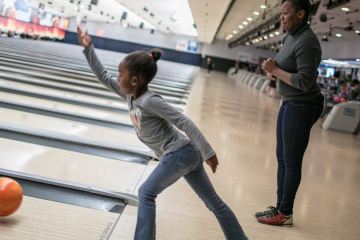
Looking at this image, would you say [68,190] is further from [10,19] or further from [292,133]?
[10,19]

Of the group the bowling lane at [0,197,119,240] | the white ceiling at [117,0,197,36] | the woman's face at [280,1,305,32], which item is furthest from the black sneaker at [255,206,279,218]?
the white ceiling at [117,0,197,36]

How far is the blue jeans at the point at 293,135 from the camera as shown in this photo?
3080 mm

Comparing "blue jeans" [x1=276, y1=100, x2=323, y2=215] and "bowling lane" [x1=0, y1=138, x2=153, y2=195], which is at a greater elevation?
"blue jeans" [x1=276, y1=100, x2=323, y2=215]

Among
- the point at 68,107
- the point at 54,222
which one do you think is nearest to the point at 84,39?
the point at 54,222

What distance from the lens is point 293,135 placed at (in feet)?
10.1

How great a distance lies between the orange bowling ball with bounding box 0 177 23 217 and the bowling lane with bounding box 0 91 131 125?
374cm

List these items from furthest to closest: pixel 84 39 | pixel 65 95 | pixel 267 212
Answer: pixel 65 95 → pixel 267 212 → pixel 84 39

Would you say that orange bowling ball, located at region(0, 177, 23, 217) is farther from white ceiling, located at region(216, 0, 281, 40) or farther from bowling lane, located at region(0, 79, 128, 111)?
white ceiling, located at region(216, 0, 281, 40)

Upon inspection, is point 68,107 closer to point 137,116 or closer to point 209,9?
point 137,116

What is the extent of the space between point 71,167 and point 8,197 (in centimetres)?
129

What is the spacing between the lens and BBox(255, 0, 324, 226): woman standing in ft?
9.68

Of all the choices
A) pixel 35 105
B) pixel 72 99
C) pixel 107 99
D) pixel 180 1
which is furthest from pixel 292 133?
pixel 180 1

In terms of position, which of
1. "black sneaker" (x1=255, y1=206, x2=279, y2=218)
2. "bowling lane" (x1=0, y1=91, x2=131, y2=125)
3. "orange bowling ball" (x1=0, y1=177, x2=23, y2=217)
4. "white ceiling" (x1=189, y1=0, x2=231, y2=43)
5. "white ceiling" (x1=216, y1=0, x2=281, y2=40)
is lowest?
"bowling lane" (x1=0, y1=91, x2=131, y2=125)

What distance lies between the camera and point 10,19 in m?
26.0
